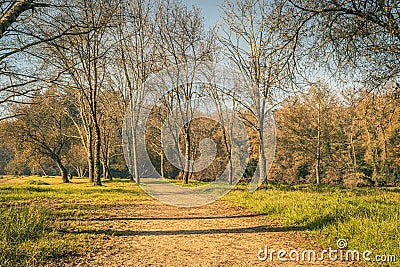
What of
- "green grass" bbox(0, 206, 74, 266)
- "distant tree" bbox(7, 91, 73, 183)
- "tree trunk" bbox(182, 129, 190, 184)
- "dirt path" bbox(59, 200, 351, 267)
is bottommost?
"dirt path" bbox(59, 200, 351, 267)

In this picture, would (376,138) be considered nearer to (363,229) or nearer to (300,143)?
(300,143)

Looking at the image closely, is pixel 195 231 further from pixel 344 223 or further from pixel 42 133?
pixel 42 133

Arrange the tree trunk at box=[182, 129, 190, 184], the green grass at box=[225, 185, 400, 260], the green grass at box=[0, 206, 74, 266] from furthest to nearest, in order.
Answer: the tree trunk at box=[182, 129, 190, 184], the green grass at box=[225, 185, 400, 260], the green grass at box=[0, 206, 74, 266]

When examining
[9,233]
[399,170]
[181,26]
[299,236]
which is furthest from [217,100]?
[399,170]

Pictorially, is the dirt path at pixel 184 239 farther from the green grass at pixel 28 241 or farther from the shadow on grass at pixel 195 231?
the green grass at pixel 28 241

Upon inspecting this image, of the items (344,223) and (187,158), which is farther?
(187,158)

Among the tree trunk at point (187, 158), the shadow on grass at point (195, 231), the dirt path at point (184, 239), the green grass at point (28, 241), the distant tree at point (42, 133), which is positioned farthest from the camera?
the distant tree at point (42, 133)

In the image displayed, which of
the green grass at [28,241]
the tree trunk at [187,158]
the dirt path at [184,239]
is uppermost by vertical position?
the tree trunk at [187,158]

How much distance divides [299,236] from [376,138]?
2936cm

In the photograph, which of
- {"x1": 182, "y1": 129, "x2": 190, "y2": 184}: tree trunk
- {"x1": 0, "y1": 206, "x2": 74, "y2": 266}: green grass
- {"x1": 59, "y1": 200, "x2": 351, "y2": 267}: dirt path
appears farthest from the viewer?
{"x1": 182, "y1": 129, "x2": 190, "y2": 184}: tree trunk

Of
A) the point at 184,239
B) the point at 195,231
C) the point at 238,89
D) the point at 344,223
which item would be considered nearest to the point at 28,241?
the point at 184,239

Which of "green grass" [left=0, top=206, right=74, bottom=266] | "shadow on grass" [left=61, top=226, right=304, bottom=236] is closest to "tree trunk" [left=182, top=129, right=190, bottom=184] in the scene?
"shadow on grass" [left=61, top=226, right=304, bottom=236]

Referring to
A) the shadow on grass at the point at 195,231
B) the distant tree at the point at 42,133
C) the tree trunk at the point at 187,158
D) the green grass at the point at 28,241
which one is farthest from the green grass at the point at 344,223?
the distant tree at the point at 42,133

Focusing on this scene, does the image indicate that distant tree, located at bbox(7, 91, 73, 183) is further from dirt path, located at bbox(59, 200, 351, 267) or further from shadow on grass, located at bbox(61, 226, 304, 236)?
shadow on grass, located at bbox(61, 226, 304, 236)
